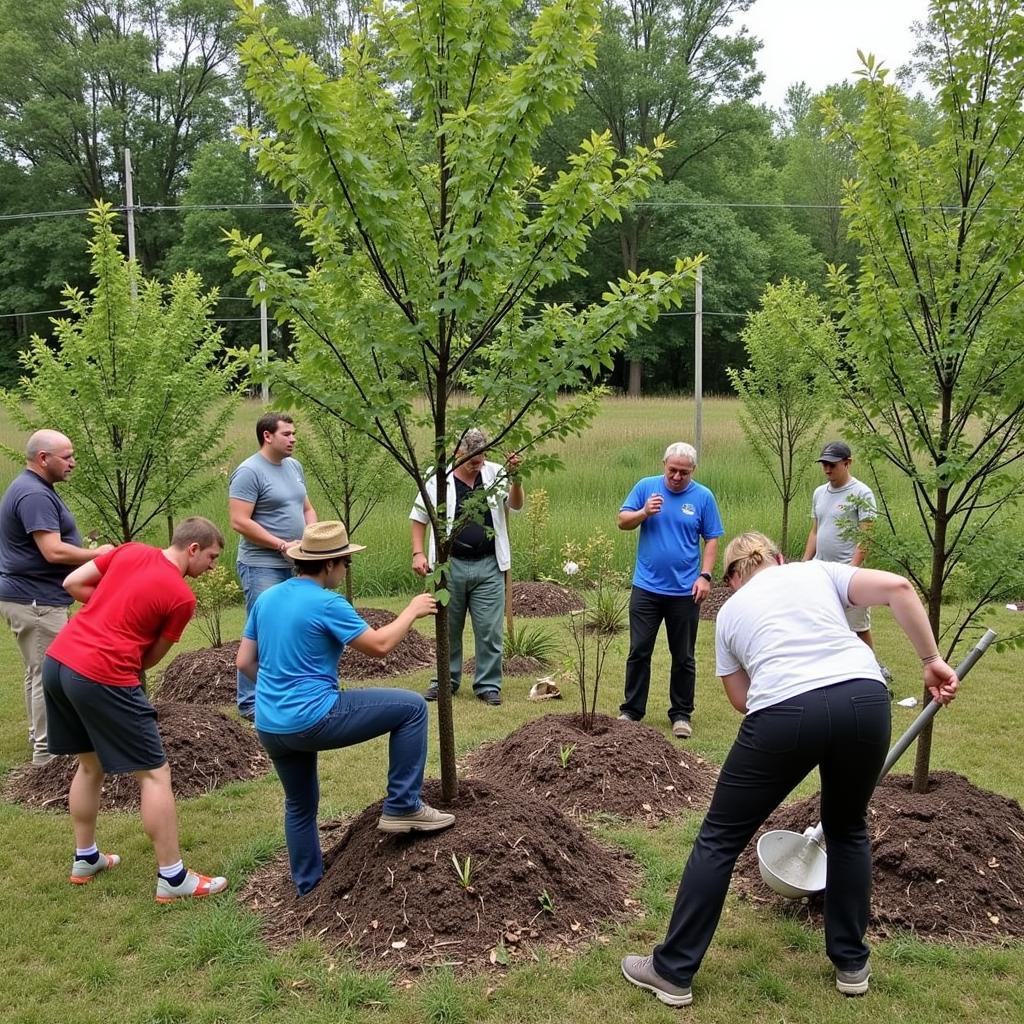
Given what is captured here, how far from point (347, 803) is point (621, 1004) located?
2.33 metres

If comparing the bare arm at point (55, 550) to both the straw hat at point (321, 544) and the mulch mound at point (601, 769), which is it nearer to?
the straw hat at point (321, 544)

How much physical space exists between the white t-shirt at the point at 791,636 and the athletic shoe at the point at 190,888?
2.58 metres

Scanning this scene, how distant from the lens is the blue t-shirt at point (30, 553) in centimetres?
536

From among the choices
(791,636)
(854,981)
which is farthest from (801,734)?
(854,981)

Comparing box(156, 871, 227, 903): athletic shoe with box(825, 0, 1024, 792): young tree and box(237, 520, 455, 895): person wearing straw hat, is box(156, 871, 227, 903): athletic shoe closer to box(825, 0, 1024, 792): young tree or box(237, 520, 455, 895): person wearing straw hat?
box(237, 520, 455, 895): person wearing straw hat

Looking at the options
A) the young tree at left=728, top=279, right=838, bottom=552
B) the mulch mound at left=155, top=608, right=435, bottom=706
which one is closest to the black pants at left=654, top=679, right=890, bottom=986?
the mulch mound at left=155, top=608, right=435, bottom=706

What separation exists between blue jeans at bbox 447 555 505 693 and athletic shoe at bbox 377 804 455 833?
301 cm

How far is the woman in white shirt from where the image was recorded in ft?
10.3

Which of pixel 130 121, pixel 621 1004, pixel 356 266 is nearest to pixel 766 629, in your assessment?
pixel 621 1004

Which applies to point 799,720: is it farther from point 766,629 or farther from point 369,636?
point 369,636

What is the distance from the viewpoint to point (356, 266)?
12.9ft

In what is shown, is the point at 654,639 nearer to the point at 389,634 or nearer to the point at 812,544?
the point at 812,544

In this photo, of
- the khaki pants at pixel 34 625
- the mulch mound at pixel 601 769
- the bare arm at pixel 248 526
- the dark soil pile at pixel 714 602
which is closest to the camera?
the mulch mound at pixel 601 769

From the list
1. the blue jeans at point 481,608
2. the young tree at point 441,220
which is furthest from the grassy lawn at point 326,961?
the blue jeans at point 481,608
